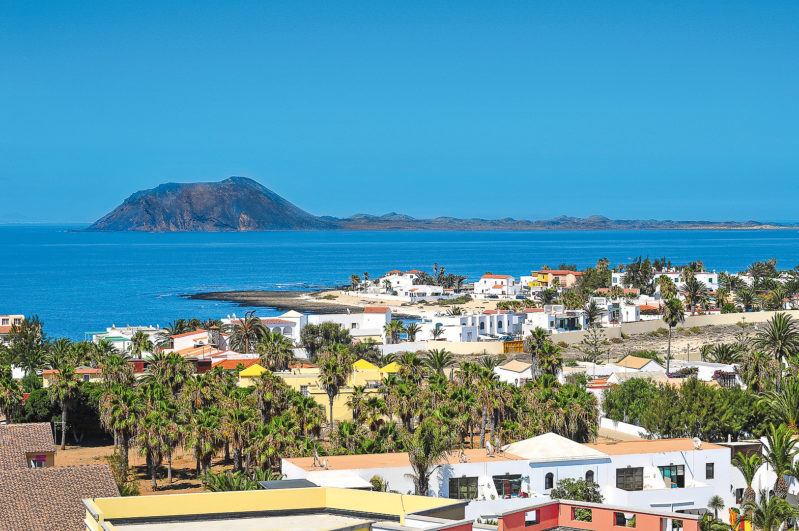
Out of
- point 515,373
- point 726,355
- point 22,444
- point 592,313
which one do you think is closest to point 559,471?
point 22,444

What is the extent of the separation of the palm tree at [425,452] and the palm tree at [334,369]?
1537 centimetres

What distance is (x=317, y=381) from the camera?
54469 millimetres

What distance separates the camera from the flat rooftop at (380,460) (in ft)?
106

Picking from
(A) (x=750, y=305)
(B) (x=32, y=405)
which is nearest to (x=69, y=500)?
(B) (x=32, y=405)

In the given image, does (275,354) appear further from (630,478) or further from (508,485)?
(630,478)

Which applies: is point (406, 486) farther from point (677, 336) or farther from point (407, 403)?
point (677, 336)

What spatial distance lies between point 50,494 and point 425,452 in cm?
1142

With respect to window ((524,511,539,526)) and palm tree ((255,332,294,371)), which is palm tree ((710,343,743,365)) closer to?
palm tree ((255,332,294,371))

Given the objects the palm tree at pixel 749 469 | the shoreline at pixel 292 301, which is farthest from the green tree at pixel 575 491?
the shoreline at pixel 292 301

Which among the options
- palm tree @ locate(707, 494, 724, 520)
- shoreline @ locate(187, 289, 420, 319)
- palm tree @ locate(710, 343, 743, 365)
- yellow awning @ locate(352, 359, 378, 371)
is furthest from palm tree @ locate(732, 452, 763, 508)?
shoreline @ locate(187, 289, 420, 319)

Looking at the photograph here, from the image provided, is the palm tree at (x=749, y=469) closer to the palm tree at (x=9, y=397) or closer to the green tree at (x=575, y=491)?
the green tree at (x=575, y=491)

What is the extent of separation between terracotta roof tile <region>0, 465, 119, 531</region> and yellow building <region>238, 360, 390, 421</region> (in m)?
21.3

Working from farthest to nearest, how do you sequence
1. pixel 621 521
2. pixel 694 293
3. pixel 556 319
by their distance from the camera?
1. pixel 694 293
2. pixel 556 319
3. pixel 621 521

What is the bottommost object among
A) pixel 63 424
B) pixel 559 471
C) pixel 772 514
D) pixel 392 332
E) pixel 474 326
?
pixel 63 424
